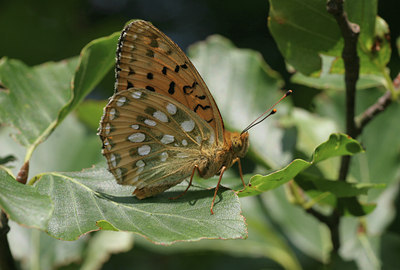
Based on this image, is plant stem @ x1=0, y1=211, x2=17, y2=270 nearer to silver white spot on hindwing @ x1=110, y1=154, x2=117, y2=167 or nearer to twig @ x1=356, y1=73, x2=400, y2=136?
silver white spot on hindwing @ x1=110, y1=154, x2=117, y2=167

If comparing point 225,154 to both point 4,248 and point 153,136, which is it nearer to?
point 153,136

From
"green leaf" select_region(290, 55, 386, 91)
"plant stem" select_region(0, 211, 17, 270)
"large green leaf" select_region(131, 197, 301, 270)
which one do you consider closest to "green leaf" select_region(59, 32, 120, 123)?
"plant stem" select_region(0, 211, 17, 270)

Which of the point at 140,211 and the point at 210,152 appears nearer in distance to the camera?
the point at 140,211

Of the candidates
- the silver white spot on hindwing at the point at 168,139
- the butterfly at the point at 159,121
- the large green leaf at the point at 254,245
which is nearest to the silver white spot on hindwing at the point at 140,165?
the butterfly at the point at 159,121

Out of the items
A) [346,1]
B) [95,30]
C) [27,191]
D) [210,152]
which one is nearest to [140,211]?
[27,191]

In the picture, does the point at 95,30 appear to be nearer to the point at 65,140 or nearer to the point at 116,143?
the point at 65,140

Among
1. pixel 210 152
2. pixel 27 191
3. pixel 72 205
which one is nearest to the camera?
pixel 27 191
